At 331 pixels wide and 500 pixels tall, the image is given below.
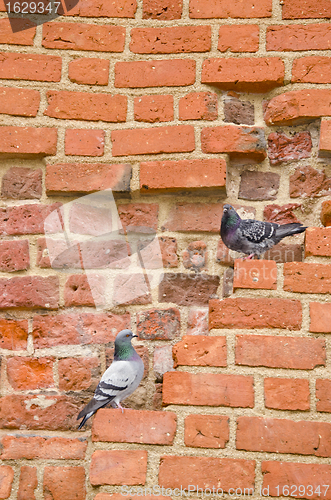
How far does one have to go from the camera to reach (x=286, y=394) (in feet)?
4.62

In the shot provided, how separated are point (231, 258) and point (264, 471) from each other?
2.18 feet

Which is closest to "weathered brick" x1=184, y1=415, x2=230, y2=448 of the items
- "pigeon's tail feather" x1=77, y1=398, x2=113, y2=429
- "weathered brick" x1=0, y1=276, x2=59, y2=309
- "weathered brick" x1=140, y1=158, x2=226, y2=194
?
"pigeon's tail feather" x1=77, y1=398, x2=113, y2=429

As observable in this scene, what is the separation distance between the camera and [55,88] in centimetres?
174

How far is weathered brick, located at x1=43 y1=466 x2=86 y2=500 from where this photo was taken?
56.9 inches

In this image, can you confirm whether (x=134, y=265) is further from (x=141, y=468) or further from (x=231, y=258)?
(x=141, y=468)

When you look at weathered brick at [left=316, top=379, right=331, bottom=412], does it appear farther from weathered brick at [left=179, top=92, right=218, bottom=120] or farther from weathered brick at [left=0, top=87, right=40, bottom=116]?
weathered brick at [left=0, top=87, right=40, bottom=116]

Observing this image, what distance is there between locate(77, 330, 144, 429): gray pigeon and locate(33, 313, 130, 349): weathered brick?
8cm

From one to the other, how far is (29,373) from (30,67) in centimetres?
105

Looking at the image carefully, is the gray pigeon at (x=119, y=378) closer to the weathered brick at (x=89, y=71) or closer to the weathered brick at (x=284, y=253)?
the weathered brick at (x=284, y=253)

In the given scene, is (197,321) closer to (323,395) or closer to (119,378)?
(119,378)

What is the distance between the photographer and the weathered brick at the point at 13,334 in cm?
163

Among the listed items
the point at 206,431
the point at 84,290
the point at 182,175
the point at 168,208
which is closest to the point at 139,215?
the point at 168,208

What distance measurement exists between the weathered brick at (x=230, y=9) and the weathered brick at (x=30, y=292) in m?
1.08

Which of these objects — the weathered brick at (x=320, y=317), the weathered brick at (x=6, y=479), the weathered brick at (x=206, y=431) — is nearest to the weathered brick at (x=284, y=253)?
the weathered brick at (x=320, y=317)
